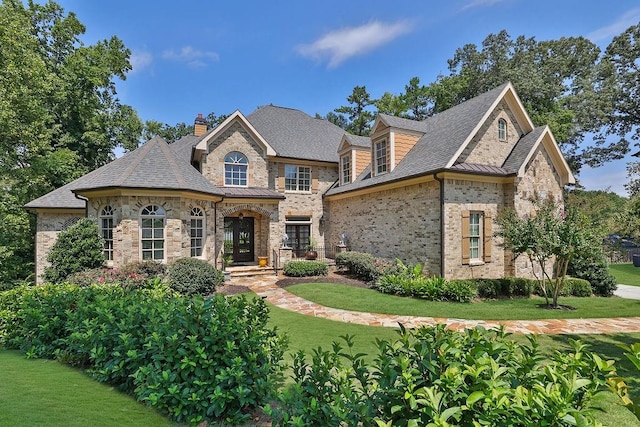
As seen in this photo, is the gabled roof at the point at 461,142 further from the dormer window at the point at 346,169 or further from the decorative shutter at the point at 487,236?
the dormer window at the point at 346,169

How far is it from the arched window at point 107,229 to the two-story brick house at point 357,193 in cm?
5

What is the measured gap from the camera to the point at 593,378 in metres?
2.26

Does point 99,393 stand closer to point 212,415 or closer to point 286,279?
point 212,415

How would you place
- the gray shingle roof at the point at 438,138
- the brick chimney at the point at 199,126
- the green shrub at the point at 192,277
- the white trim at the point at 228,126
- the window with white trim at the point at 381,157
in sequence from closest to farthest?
the green shrub at the point at 192,277, the gray shingle roof at the point at 438,138, the window with white trim at the point at 381,157, the white trim at the point at 228,126, the brick chimney at the point at 199,126

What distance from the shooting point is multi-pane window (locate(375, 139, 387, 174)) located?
16.6 m

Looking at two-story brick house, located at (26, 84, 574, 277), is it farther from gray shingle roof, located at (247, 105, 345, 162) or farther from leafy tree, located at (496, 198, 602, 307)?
leafy tree, located at (496, 198, 602, 307)

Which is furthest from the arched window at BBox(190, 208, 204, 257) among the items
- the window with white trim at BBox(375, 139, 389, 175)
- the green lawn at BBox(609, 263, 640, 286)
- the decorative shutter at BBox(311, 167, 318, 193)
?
the green lawn at BBox(609, 263, 640, 286)

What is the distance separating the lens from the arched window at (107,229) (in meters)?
13.4

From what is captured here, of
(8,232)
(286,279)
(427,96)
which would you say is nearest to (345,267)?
(286,279)

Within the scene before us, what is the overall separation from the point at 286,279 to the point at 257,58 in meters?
11.0

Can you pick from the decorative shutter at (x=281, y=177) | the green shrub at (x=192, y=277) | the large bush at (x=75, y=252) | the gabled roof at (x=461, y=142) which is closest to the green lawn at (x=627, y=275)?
the gabled roof at (x=461, y=142)

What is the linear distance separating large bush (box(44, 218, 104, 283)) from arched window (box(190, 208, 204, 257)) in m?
3.64

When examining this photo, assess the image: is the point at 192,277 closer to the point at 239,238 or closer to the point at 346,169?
the point at 239,238

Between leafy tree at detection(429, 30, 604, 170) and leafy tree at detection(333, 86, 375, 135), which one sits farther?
leafy tree at detection(333, 86, 375, 135)
